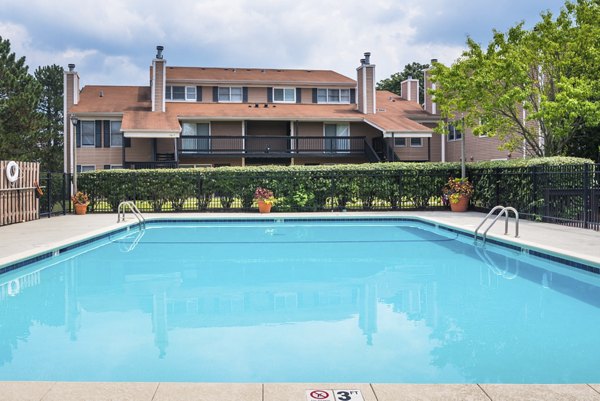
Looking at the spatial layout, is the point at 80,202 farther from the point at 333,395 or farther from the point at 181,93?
the point at 333,395

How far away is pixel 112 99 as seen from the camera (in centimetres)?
3256

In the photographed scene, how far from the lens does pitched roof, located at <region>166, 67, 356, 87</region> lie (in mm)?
32875

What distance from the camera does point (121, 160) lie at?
30.3 m

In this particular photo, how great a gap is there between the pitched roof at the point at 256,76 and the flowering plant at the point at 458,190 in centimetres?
1546

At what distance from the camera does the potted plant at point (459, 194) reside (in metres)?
19.9

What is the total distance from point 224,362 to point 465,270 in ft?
19.7

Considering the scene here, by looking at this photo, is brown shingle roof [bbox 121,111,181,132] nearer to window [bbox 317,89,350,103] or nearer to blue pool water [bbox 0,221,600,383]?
window [bbox 317,89,350,103]

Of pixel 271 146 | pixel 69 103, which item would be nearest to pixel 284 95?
pixel 271 146

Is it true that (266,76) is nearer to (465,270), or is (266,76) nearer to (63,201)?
(63,201)

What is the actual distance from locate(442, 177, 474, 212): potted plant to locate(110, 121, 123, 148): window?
18769mm

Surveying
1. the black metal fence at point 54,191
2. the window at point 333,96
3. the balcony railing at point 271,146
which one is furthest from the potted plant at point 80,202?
the window at point 333,96

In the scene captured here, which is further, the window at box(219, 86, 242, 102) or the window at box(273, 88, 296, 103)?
the window at box(273, 88, 296, 103)

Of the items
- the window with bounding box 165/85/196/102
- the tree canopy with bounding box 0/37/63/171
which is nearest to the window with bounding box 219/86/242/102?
the window with bounding box 165/85/196/102

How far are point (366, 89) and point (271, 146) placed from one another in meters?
6.83
